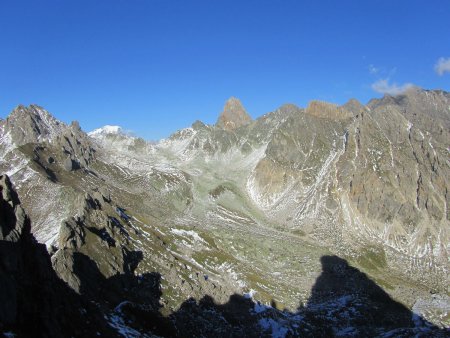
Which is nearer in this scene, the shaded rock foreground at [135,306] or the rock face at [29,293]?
the rock face at [29,293]

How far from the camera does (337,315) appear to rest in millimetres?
127188

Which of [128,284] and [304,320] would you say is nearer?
[128,284]

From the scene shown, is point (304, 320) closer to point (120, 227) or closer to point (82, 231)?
point (120, 227)

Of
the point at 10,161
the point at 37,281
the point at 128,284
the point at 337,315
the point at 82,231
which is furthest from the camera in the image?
the point at 10,161

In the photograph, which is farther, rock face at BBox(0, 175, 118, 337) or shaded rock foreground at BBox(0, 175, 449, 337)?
shaded rock foreground at BBox(0, 175, 449, 337)

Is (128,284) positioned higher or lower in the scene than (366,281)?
lower

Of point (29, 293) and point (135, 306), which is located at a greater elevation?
point (29, 293)

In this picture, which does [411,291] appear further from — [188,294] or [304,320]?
[188,294]

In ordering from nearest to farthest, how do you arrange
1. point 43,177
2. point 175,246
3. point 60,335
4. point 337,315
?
point 60,335 → point 337,315 → point 175,246 → point 43,177

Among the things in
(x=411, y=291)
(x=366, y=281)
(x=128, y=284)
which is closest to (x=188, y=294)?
(x=128, y=284)

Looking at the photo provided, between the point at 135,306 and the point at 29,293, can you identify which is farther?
the point at 135,306

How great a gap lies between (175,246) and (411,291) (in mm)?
91061

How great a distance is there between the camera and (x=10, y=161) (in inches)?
7731

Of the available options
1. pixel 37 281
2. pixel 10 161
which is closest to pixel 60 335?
pixel 37 281
